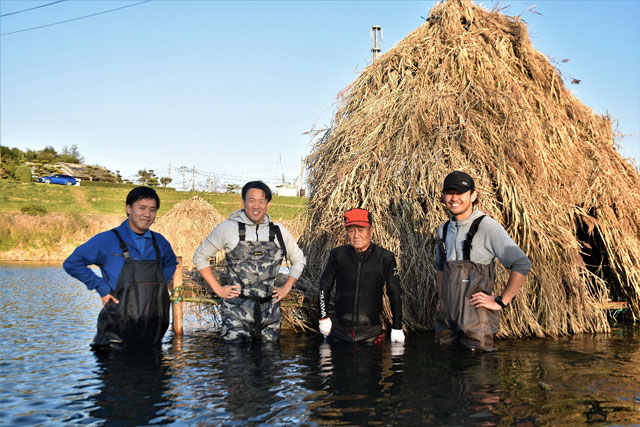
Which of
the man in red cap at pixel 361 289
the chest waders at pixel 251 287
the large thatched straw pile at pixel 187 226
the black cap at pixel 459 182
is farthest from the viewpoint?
the large thatched straw pile at pixel 187 226

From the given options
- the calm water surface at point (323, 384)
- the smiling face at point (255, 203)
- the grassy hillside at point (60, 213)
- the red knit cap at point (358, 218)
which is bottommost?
the calm water surface at point (323, 384)

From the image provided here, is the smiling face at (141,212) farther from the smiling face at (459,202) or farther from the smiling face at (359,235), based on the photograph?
the smiling face at (459,202)

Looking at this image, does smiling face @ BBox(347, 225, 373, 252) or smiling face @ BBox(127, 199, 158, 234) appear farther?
smiling face @ BBox(347, 225, 373, 252)

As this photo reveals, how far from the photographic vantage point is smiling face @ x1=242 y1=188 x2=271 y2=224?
22.6ft

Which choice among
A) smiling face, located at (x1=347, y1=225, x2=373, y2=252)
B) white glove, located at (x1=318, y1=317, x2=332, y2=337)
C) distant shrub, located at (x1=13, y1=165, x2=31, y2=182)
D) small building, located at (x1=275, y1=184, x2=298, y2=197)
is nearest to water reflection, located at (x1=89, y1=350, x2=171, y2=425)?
white glove, located at (x1=318, y1=317, x2=332, y2=337)

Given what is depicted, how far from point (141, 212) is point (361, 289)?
295 centimetres

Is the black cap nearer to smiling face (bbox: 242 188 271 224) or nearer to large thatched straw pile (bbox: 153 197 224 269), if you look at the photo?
smiling face (bbox: 242 188 271 224)

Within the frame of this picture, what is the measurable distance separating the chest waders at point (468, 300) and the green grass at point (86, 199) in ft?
137

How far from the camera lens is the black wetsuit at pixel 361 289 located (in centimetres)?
735

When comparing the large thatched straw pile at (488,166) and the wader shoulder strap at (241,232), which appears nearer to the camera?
the wader shoulder strap at (241,232)

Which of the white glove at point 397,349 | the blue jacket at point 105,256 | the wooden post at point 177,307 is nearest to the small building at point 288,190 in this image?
the wooden post at point 177,307

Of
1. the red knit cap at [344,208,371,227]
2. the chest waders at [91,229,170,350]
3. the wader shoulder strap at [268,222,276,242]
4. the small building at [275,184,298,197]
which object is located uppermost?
the small building at [275,184,298,197]

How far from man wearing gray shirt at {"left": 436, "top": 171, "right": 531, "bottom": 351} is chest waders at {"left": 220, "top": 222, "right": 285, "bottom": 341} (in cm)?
232

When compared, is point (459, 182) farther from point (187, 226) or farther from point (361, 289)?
point (187, 226)
